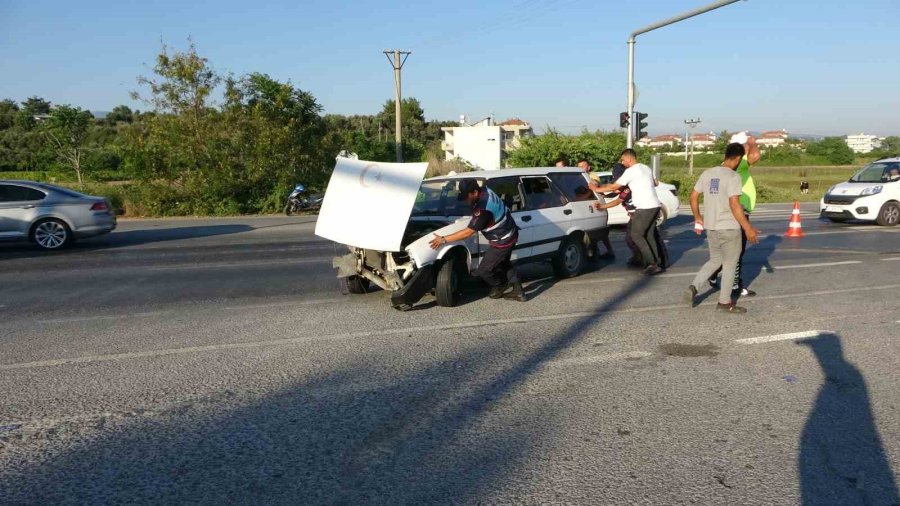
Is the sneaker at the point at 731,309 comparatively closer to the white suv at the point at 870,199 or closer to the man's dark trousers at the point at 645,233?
the man's dark trousers at the point at 645,233

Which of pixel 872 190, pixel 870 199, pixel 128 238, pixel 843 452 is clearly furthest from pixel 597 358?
pixel 872 190

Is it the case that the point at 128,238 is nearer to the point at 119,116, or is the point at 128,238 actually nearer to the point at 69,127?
the point at 69,127

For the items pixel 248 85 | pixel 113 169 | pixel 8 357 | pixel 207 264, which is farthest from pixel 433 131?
pixel 8 357

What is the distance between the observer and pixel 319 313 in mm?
7645

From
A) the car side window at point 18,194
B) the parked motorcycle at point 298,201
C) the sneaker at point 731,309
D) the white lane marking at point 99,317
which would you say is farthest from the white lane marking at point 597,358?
the parked motorcycle at point 298,201

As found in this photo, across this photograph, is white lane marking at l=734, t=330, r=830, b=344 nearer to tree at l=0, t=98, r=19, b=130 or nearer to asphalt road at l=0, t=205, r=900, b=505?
asphalt road at l=0, t=205, r=900, b=505

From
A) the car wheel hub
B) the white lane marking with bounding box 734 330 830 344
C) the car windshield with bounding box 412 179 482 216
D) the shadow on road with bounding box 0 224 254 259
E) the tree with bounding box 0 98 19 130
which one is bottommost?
the white lane marking with bounding box 734 330 830 344

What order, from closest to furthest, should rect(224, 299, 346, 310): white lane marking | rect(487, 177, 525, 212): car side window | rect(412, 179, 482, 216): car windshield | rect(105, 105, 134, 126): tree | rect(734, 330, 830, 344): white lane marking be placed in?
rect(734, 330, 830, 344): white lane marking
rect(224, 299, 346, 310): white lane marking
rect(412, 179, 482, 216): car windshield
rect(487, 177, 525, 212): car side window
rect(105, 105, 134, 126): tree

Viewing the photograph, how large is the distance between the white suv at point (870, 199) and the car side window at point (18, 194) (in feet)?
58.0

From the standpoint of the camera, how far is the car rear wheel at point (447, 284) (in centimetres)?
768

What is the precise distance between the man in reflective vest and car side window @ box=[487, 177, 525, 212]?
0.67 metres

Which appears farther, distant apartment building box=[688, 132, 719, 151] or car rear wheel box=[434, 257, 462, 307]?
distant apartment building box=[688, 132, 719, 151]

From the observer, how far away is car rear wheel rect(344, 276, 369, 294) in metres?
8.49

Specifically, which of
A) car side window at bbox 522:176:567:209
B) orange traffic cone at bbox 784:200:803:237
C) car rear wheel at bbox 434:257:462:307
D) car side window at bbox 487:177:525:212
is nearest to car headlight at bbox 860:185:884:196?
orange traffic cone at bbox 784:200:803:237
